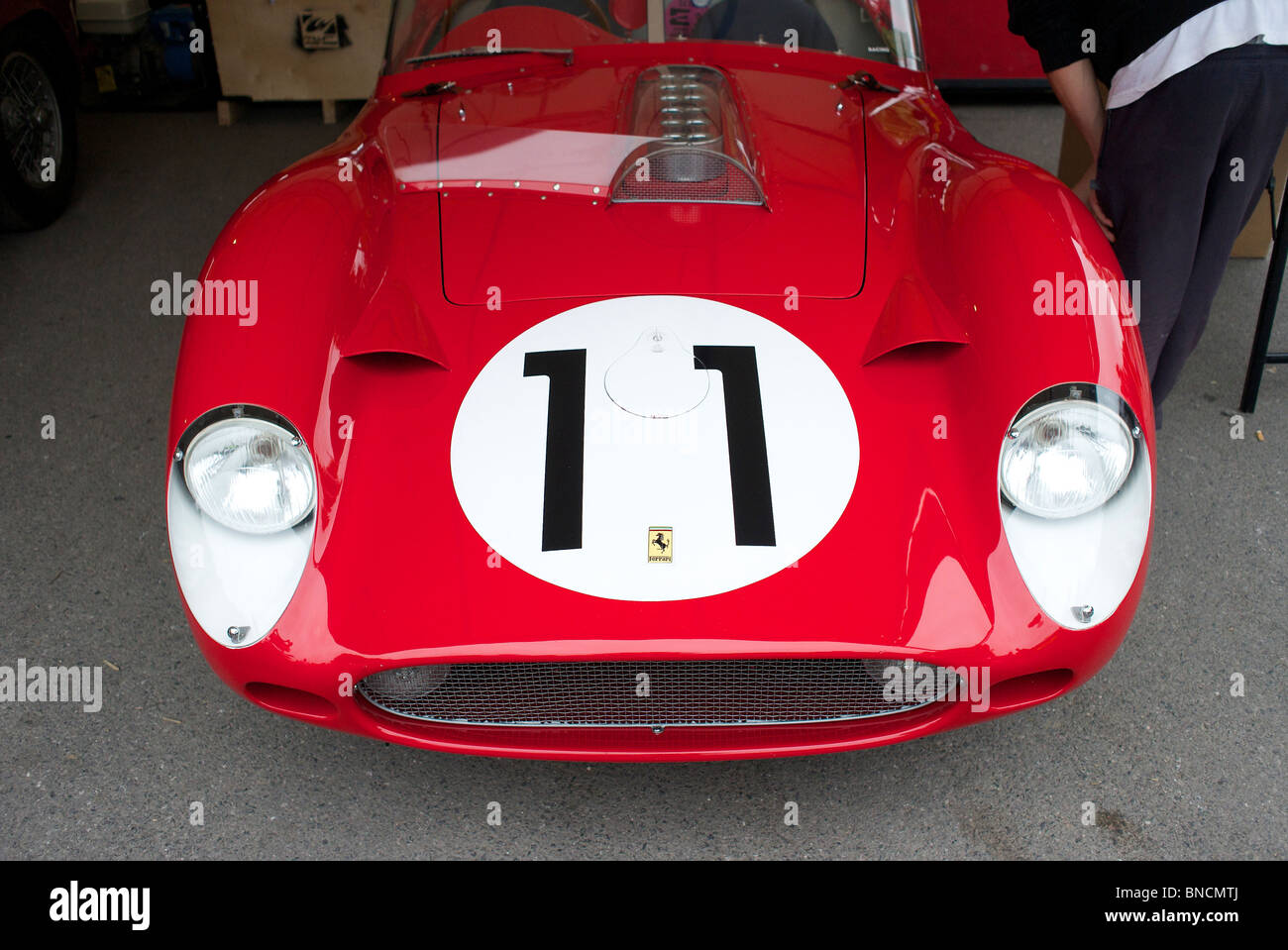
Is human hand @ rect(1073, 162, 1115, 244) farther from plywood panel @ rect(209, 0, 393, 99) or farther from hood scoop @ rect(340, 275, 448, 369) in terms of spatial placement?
plywood panel @ rect(209, 0, 393, 99)

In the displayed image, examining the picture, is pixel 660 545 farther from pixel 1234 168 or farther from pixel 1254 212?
pixel 1254 212

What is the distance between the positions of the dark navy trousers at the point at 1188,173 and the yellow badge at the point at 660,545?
144 cm

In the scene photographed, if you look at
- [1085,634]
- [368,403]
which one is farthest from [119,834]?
[1085,634]

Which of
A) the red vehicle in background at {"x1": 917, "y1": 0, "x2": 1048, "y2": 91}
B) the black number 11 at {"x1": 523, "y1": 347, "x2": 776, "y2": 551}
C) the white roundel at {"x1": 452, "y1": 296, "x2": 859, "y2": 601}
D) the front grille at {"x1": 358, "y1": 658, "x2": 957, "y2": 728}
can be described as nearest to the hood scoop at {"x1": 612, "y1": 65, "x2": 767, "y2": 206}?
the white roundel at {"x1": 452, "y1": 296, "x2": 859, "y2": 601}

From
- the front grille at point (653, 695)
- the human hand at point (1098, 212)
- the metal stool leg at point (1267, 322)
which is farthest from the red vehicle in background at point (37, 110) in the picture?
the metal stool leg at point (1267, 322)

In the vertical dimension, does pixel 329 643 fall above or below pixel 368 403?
below

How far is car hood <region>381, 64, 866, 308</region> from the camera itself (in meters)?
1.81

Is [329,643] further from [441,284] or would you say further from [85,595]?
[85,595]

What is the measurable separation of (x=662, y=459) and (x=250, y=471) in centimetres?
59

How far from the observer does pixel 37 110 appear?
3803 millimetres

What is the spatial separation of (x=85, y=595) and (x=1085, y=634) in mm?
1885

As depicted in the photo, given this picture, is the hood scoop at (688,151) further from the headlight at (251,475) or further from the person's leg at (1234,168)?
the person's leg at (1234,168)

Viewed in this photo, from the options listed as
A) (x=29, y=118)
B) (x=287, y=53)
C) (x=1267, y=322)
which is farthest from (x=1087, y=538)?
(x=287, y=53)
